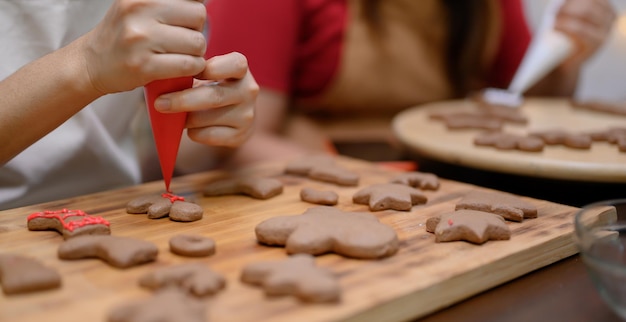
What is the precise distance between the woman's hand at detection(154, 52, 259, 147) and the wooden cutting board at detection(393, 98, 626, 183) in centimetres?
44

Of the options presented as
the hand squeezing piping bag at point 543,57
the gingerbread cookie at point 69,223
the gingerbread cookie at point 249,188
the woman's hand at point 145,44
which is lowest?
the gingerbread cookie at point 249,188

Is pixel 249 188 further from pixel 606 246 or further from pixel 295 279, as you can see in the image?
pixel 606 246

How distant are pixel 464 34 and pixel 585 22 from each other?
1.12ft

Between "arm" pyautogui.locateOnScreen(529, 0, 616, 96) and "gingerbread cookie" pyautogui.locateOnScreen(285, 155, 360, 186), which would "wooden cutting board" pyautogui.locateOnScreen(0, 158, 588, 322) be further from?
"arm" pyautogui.locateOnScreen(529, 0, 616, 96)

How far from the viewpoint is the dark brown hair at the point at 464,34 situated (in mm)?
1896

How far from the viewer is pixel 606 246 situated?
0.73 meters

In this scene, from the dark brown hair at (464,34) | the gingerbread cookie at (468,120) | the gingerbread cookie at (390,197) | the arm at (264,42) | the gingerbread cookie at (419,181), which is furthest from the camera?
the dark brown hair at (464,34)

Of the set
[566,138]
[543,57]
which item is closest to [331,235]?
[566,138]

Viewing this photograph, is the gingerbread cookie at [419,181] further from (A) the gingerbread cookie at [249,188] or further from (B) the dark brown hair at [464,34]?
(B) the dark brown hair at [464,34]

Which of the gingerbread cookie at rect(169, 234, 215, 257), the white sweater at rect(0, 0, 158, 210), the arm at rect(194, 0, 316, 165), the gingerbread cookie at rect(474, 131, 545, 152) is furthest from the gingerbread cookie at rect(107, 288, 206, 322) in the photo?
the arm at rect(194, 0, 316, 165)

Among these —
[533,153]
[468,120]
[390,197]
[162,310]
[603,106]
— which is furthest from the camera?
[603,106]

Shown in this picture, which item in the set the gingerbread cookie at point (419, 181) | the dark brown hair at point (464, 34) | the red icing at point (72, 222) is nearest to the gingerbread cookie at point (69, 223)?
the red icing at point (72, 222)

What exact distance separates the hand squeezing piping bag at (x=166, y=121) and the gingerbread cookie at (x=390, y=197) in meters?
0.29

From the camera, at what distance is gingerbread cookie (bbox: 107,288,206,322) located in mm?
554
